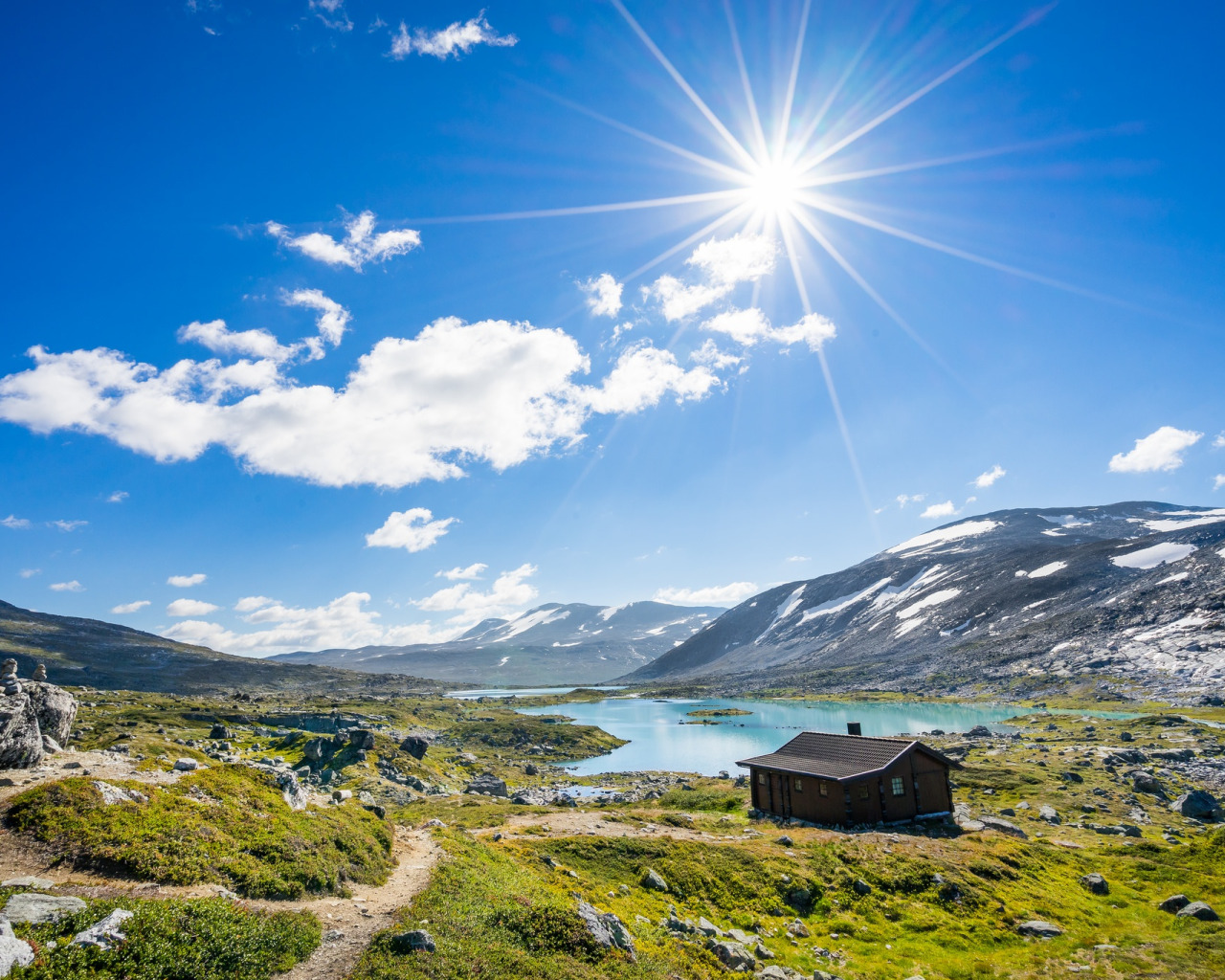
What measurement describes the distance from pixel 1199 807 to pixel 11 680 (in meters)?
68.3

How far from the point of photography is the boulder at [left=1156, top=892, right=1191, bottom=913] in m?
27.5

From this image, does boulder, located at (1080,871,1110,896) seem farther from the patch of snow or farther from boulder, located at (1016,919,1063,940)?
the patch of snow

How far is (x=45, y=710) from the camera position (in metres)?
24.0

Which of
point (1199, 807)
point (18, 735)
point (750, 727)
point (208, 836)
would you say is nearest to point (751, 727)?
point (750, 727)

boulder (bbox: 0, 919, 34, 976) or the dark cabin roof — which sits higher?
boulder (bbox: 0, 919, 34, 976)

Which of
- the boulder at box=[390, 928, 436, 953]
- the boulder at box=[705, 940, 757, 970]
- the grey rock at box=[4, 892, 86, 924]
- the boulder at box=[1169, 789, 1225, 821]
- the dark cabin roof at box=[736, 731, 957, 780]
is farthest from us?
the boulder at box=[1169, 789, 1225, 821]

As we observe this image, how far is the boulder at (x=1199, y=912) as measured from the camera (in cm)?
2609

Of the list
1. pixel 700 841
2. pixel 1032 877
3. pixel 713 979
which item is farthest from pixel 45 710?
pixel 1032 877

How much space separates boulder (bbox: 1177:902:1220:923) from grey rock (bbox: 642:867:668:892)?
22.9 m

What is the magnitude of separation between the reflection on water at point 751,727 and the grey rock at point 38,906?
75.2 m

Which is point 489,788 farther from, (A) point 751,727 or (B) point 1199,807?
(A) point 751,727

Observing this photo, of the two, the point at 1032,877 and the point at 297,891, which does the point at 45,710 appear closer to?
the point at 297,891

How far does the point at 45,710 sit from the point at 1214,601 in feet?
614

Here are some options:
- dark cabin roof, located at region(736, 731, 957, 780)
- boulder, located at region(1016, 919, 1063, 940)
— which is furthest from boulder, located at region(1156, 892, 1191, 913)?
dark cabin roof, located at region(736, 731, 957, 780)
